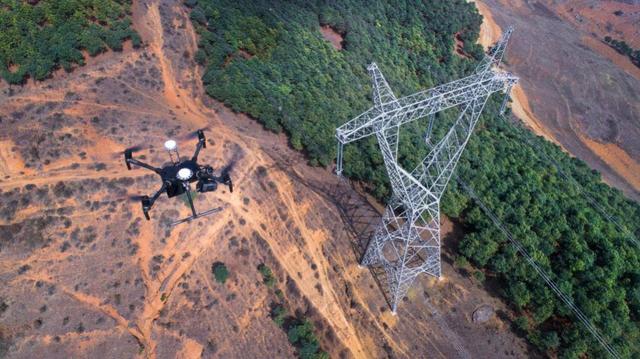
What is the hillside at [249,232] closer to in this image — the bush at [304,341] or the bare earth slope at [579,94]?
the bush at [304,341]

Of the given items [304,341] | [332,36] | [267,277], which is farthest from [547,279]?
[332,36]

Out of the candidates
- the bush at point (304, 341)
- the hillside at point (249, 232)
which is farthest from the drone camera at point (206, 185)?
the bush at point (304, 341)

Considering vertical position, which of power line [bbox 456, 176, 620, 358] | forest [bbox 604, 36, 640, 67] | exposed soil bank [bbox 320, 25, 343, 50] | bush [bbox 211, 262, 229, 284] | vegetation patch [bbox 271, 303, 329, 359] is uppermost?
exposed soil bank [bbox 320, 25, 343, 50]

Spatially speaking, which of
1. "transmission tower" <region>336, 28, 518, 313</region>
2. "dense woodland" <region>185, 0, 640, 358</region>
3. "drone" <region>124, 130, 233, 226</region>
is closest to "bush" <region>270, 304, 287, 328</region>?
"transmission tower" <region>336, 28, 518, 313</region>

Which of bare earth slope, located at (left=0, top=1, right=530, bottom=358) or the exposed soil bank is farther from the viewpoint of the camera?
the exposed soil bank

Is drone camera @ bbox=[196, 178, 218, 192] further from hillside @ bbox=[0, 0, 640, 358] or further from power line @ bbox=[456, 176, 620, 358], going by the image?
power line @ bbox=[456, 176, 620, 358]

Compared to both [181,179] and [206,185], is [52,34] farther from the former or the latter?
[206,185]
